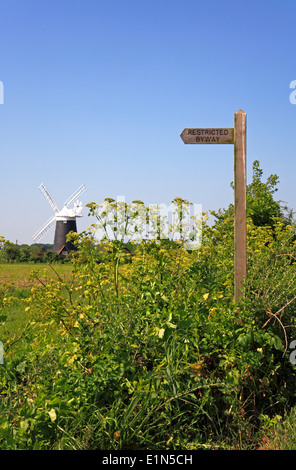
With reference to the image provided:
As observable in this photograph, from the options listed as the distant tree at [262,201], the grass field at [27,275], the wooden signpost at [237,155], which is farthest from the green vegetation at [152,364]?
the distant tree at [262,201]

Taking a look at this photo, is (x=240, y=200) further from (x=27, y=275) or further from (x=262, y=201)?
(x=262, y=201)

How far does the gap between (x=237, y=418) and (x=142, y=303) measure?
111 cm

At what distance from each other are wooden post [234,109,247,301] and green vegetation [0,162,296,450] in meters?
0.20

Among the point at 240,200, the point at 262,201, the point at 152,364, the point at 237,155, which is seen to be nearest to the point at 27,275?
the point at 152,364

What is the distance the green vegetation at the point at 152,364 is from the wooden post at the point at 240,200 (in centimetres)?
20

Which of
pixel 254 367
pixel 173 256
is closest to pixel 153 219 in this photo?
pixel 173 256

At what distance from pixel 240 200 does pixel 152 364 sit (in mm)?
1709

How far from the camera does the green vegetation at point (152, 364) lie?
2678 millimetres

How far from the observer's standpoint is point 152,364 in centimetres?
335

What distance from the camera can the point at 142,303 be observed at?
10.5ft

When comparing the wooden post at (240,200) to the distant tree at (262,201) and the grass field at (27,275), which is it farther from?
the distant tree at (262,201)

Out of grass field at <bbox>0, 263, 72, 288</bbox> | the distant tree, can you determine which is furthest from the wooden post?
the distant tree


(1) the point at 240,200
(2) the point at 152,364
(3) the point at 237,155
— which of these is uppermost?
(3) the point at 237,155

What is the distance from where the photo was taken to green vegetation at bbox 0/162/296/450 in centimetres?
268
